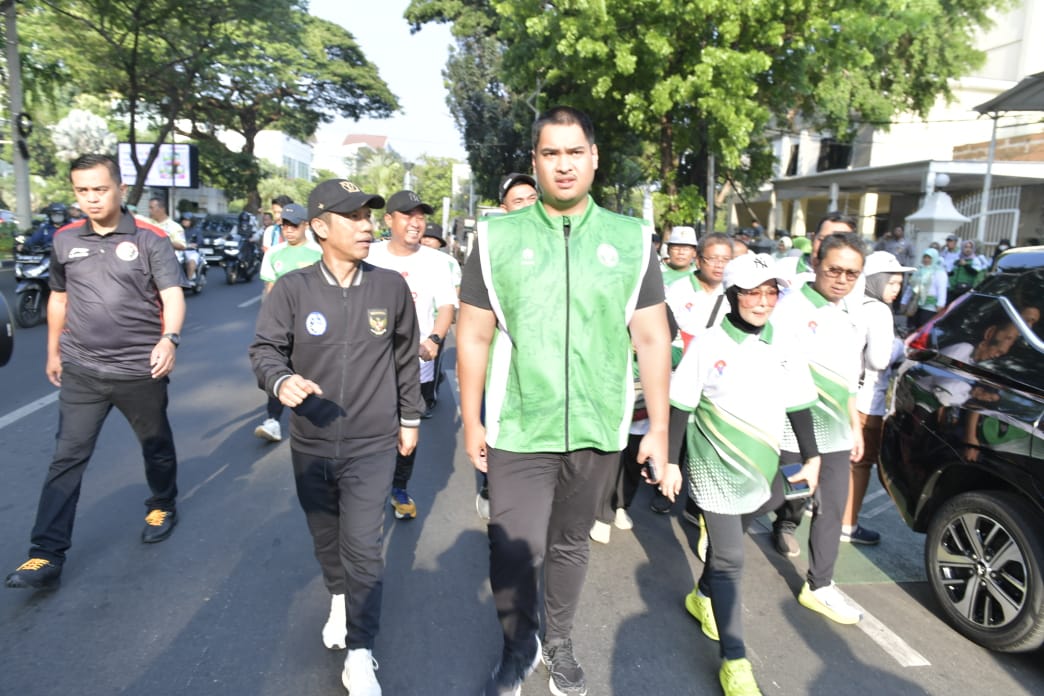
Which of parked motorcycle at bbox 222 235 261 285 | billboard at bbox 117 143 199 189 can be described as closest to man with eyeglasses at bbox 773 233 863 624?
parked motorcycle at bbox 222 235 261 285

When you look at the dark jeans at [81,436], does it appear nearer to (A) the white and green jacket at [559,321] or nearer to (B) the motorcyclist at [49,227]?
(A) the white and green jacket at [559,321]

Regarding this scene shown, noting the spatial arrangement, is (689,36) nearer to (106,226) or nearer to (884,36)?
(884,36)

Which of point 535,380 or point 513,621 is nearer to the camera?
point 535,380

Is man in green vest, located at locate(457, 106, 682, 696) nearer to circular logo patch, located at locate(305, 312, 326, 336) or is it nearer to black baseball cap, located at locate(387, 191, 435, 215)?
circular logo patch, located at locate(305, 312, 326, 336)

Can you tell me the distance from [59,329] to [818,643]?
3.88m

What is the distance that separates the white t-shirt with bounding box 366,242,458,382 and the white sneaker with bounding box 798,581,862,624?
8.35 feet

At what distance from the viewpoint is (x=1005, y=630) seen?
3.21 meters

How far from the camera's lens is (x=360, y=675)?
9.05ft

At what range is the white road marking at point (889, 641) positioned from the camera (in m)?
3.25

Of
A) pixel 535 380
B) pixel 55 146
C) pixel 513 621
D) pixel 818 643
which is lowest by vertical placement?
pixel 818 643

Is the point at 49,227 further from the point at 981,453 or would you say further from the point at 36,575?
the point at 981,453

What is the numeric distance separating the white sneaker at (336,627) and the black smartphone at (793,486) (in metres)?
1.93

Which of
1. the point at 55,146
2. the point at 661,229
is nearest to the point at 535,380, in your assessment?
the point at 661,229

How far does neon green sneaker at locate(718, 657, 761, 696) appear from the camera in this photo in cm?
283
